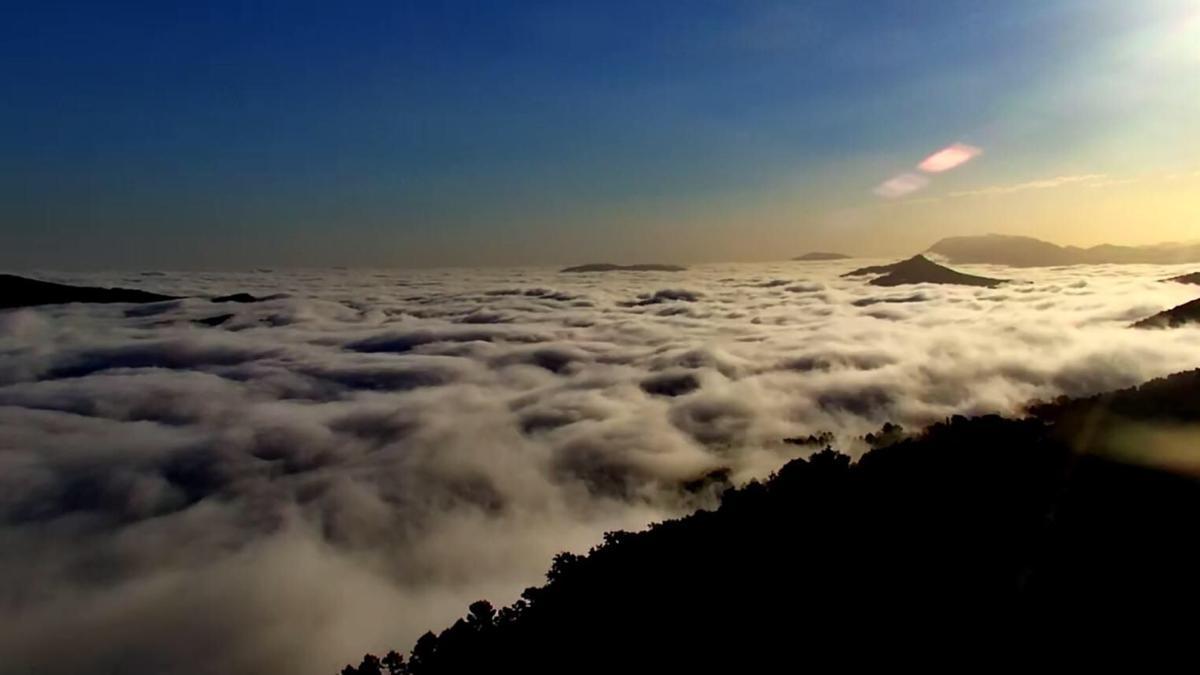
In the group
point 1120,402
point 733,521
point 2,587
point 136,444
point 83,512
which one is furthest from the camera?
point 136,444

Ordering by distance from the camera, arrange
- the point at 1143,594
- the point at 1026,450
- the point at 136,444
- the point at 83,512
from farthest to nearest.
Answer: the point at 136,444
the point at 83,512
the point at 1026,450
the point at 1143,594

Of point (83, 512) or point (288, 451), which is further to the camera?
point (288, 451)

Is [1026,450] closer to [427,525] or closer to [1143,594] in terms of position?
[1143,594]

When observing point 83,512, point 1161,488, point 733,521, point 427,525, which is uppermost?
point 1161,488

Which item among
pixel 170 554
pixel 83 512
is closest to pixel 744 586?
pixel 170 554

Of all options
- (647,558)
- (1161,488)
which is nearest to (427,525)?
(647,558)

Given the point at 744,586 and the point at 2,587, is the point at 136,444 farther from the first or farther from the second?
the point at 744,586

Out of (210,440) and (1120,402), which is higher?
(1120,402)
